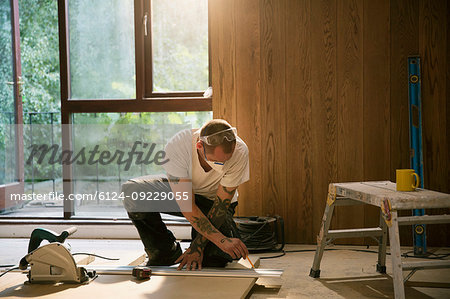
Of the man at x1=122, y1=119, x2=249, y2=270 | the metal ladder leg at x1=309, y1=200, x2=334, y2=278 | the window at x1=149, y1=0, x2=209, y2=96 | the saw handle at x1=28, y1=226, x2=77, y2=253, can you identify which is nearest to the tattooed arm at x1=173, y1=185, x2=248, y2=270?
the man at x1=122, y1=119, x2=249, y2=270

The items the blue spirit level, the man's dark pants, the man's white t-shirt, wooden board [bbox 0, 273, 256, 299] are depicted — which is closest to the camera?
wooden board [bbox 0, 273, 256, 299]

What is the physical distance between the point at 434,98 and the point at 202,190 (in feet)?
6.00

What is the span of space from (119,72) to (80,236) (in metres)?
1.37

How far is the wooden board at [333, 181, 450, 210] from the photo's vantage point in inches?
87.6

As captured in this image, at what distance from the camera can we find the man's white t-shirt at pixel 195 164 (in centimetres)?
257

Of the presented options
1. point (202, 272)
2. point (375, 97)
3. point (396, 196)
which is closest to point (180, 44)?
point (375, 97)

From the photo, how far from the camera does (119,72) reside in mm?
4102

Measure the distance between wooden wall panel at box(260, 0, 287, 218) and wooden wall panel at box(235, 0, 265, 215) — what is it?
1.5 inches

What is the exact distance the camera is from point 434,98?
3.51 meters

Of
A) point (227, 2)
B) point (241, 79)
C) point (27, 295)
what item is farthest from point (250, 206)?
point (27, 295)

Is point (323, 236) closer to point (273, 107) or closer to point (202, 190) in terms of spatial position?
point (202, 190)

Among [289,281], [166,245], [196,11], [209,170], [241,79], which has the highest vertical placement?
[196,11]

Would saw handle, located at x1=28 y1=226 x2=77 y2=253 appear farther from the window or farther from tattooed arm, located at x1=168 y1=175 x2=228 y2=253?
the window

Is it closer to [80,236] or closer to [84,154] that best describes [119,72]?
[84,154]
